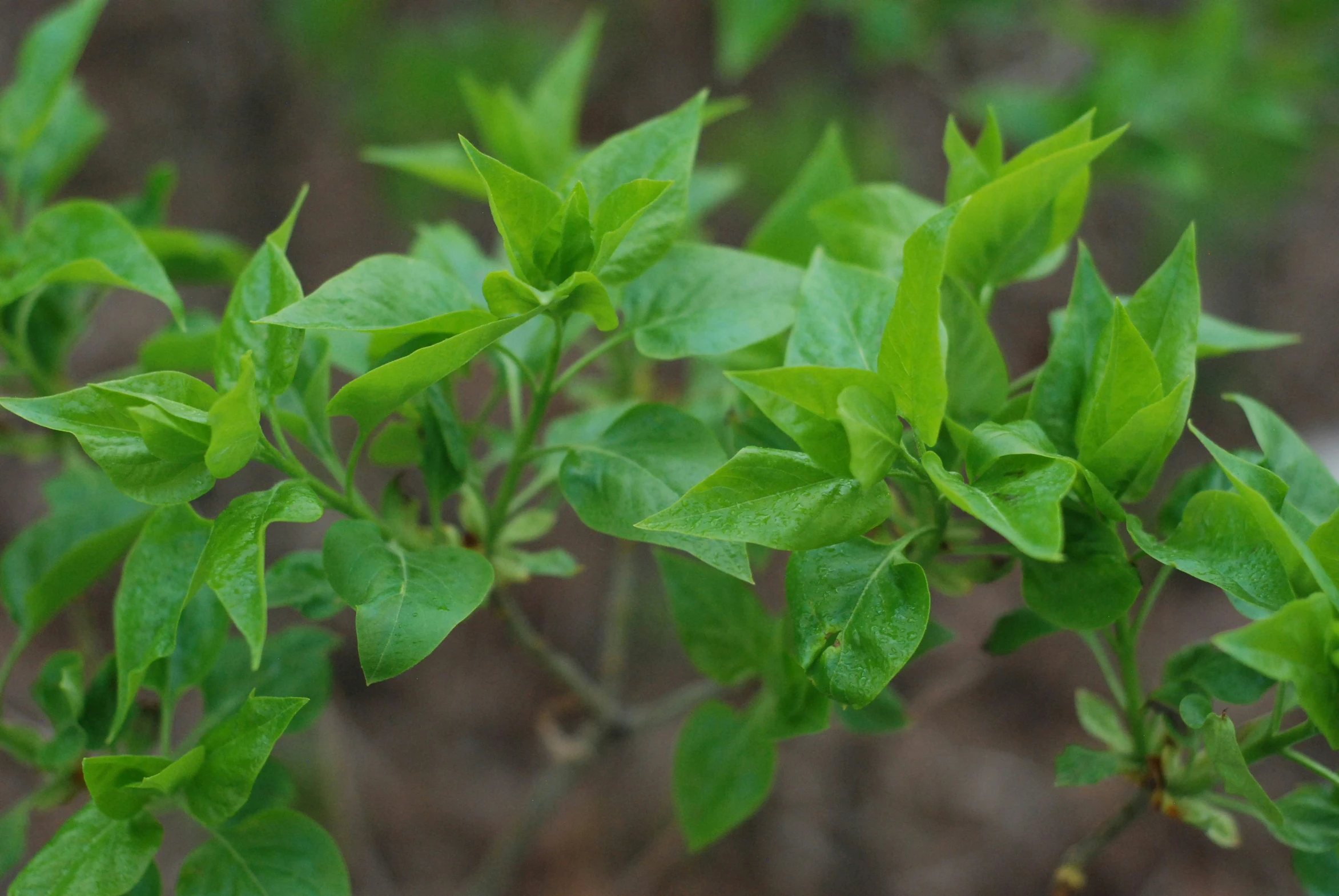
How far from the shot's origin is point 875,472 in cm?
43

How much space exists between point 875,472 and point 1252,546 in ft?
0.53

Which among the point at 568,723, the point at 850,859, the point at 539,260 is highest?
the point at 539,260

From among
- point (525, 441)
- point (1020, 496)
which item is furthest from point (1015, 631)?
point (525, 441)

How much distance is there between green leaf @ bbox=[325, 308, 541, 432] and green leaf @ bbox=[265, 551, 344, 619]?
12cm

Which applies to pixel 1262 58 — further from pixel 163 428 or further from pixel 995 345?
pixel 163 428

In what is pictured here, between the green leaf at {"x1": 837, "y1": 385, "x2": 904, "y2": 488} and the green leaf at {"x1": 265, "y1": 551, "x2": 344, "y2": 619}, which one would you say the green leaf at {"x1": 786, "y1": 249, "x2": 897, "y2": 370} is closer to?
the green leaf at {"x1": 837, "y1": 385, "x2": 904, "y2": 488}

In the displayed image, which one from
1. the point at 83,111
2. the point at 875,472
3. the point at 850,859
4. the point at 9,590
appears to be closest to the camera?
the point at 875,472

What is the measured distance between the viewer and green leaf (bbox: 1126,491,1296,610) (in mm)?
437

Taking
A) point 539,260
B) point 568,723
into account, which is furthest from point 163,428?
point 568,723

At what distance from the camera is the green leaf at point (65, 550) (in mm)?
613

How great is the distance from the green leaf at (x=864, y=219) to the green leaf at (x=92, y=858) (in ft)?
1.56

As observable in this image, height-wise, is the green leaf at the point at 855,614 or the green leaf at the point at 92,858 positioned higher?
the green leaf at the point at 855,614

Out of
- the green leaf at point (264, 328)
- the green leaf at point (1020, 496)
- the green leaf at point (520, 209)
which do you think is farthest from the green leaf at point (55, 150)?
the green leaf at point (1020, 496)

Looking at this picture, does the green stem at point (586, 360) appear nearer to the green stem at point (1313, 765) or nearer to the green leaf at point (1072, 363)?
the green leaf at point (1072, 363)
